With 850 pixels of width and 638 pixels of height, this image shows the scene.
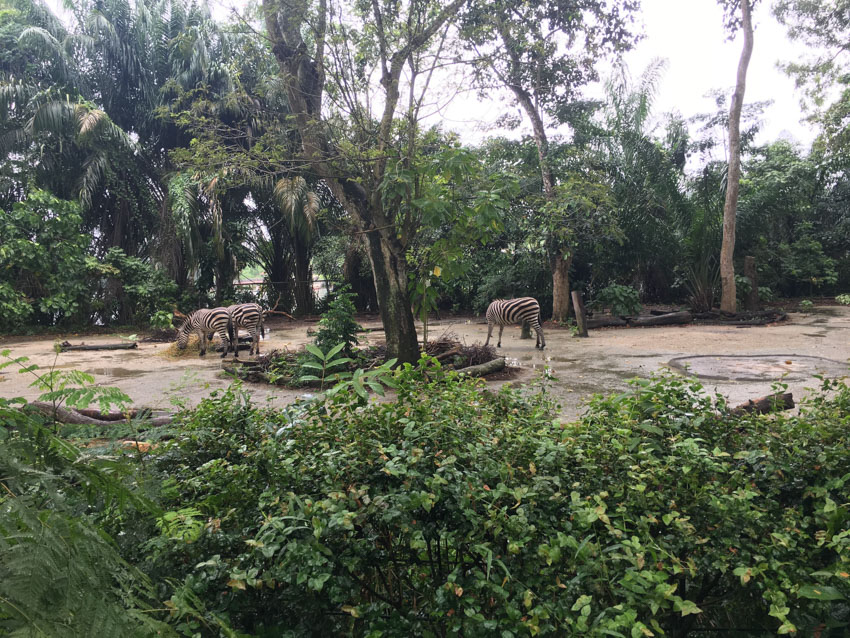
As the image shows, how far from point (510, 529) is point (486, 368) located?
18.9ft

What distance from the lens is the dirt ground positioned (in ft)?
20.6

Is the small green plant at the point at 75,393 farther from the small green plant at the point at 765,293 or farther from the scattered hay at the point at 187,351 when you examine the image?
the small green plant at the point at 765,293

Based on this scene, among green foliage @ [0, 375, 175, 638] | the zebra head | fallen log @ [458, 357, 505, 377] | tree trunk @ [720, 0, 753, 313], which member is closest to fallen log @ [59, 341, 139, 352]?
the zebra head

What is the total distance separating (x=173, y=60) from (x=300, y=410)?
18501 mm

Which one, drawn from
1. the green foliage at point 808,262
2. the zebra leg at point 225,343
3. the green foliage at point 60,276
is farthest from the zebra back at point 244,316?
the green foliage at point 808,262

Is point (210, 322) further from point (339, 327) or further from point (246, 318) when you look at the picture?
point (339, 327)

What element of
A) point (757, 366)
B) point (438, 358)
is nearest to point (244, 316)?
point (438, 358)

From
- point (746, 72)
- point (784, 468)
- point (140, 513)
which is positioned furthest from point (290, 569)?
point (746, 72)

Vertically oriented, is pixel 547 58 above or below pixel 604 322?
above

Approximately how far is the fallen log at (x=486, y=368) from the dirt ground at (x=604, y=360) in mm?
383

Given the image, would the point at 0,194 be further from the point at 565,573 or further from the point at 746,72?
the point at 746,72

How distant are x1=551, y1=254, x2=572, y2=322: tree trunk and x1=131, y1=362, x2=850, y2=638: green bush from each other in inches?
479

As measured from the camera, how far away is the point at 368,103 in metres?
6.82

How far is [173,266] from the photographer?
667 inches
